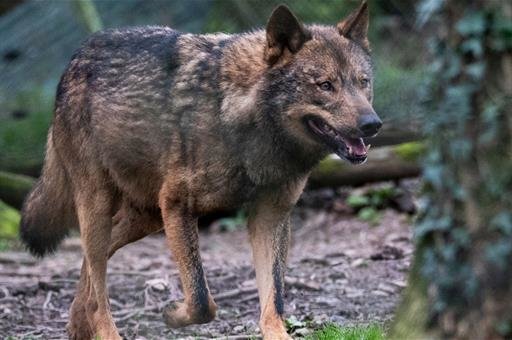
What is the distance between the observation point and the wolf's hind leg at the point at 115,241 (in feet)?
20.8

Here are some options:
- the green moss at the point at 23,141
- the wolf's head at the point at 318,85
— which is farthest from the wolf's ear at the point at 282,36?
the green moss at the point at 23,141

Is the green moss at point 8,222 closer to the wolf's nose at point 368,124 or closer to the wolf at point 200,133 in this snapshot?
the wolf at point 200,133

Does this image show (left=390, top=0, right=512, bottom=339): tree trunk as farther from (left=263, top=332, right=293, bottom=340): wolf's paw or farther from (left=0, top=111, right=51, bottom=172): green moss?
(left=0, top=111, right=51, bottom=172): green moss

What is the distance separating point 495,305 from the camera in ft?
11.1

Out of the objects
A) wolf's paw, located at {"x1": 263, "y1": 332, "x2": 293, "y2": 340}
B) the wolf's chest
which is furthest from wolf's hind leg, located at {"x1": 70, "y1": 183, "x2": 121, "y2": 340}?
wolf's paw, located at {"x1": 263, "y1": 332, "x2": 293, "y2": 340}

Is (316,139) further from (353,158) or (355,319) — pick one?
(355,319)

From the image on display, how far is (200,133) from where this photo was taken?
596cm

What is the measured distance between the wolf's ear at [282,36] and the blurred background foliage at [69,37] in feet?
15.0

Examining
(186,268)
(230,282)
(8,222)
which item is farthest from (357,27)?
(8,222)

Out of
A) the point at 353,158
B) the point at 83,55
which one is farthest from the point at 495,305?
the point at 83,55

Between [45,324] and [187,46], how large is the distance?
2249 millimetres

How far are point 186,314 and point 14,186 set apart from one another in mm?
4688

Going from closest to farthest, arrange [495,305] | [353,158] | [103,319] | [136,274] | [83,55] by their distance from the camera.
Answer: [495,305], [353,158], [103,319], [83,55], [136,274]

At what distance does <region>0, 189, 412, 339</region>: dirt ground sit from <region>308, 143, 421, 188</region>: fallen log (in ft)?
1.65
